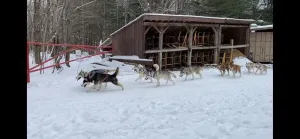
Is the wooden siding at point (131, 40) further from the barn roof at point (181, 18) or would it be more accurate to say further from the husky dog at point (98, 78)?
the husky dog at point (98, 78)

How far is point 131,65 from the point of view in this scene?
50.2 ft

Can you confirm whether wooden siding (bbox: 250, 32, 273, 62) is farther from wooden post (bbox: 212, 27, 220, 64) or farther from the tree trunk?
the tree trunk

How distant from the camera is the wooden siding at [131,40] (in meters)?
16.0

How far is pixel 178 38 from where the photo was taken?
63.1 feet

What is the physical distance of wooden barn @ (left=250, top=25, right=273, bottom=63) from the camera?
21.6 m

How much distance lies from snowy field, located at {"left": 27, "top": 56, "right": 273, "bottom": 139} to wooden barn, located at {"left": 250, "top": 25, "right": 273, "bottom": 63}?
9374 millimetres

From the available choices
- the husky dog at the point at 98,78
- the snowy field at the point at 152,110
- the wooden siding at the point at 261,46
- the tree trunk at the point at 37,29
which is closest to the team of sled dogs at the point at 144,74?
the husky dog at the point at 98,78

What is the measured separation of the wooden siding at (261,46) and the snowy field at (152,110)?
9.36 metres

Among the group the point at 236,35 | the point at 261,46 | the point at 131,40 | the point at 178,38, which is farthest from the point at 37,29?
the point at 261,46

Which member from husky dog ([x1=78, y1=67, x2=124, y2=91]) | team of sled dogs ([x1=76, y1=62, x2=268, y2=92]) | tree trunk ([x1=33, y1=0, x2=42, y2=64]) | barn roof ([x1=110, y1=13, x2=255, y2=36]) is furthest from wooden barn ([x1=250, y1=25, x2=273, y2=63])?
husky dog ([x1=78, y1=67, x2=124, y2=91])

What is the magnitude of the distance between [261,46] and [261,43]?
23 cm

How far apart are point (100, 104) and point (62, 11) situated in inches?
479

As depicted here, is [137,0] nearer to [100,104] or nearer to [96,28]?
[96,28]
